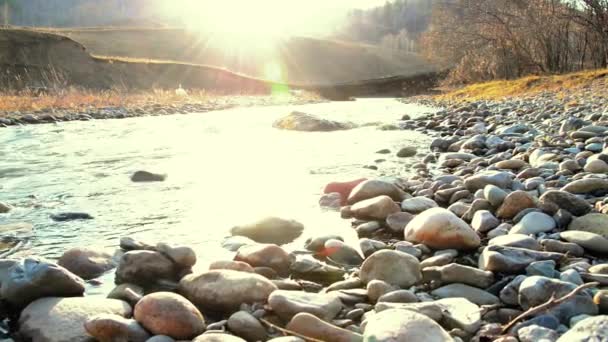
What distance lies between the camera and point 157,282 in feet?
7.84

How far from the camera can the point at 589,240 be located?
2498 millimetres

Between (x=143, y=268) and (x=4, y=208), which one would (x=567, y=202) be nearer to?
(x=143, y=268)

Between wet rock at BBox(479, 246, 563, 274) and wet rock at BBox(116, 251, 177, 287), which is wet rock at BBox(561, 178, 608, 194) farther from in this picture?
wet rock at BBox(116, 251, 177, 287)

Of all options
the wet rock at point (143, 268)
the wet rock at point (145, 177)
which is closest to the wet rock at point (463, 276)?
the wet rock at point (143, 268)

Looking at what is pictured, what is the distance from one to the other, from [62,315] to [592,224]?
2607mm

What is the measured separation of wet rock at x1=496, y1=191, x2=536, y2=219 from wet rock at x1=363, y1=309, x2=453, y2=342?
5.54 ft

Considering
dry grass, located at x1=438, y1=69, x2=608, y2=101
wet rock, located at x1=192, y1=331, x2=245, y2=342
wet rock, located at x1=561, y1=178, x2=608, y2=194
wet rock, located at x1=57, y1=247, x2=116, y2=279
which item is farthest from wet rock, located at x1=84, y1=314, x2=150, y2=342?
dry grass, located at x1=438, y1=69, x2=608, y2=101

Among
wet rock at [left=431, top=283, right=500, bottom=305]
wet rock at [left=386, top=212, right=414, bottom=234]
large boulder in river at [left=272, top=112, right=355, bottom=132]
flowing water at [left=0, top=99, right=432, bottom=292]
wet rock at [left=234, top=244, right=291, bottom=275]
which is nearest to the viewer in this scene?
wet rock at [left=431, top=283, right=500, bottom=305]

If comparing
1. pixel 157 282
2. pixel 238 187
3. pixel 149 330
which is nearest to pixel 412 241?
pixel 157 282

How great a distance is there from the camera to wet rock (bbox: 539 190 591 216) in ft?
9.62

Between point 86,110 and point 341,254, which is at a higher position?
point 341,254

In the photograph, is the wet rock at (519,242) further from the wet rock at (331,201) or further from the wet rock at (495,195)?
the wet rock at (331,201)

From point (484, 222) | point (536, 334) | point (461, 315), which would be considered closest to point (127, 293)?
point (461, 315)

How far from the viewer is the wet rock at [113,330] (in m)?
1.77
